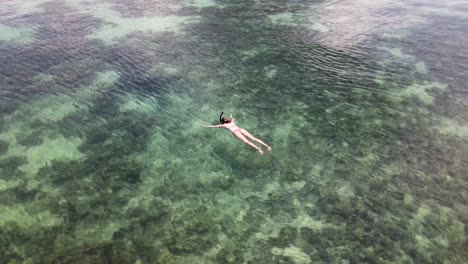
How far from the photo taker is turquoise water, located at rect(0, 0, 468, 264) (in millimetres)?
10648

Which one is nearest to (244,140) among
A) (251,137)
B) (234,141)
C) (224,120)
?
(251,137)

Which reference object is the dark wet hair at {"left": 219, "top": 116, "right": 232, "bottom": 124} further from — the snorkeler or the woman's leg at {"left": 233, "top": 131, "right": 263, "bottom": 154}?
the woman's leg at {"left": 233, "top": 131, "right": 263, "bottom": 154}

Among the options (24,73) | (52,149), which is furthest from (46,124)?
(24,73)

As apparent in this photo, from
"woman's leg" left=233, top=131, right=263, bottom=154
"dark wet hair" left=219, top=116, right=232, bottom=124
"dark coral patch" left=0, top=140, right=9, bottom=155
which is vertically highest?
"dark wet hair" left=219, top=116, right=232, bottom=124

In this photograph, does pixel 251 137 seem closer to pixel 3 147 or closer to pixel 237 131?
pixel 237 131

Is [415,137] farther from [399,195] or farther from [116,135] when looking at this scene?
[116,135]

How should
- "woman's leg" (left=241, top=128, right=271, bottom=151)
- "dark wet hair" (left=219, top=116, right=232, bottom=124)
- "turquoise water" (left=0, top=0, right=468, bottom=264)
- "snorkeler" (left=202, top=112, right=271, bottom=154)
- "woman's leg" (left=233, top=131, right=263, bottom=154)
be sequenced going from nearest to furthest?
"turquoise water" (left=0, top=0, right=468, bottom=264)
"woman's leg" (left=233, top=131, right=263, bottom=154)
"woman's leg" (left=241, top=128, right=271, bottom=151)
"snorkeler" (left=202, top=112, right=271, bottom=154)
"dark wet hair" (left=219, top=116, right=232, bottom=124)

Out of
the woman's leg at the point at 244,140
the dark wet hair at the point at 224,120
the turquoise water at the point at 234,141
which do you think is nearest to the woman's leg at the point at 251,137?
the woman's leg at the point at 244,140

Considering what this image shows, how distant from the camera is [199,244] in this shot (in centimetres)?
1051

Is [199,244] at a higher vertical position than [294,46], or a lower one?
lower

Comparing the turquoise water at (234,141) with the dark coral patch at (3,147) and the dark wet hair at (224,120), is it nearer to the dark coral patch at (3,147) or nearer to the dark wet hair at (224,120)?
the dark coral patch at (3,147)

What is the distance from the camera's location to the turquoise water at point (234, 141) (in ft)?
34.9

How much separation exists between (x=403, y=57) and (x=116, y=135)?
17.8m

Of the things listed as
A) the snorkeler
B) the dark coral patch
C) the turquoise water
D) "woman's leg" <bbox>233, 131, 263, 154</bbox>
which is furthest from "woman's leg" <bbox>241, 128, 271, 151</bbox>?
the dark coral patch
